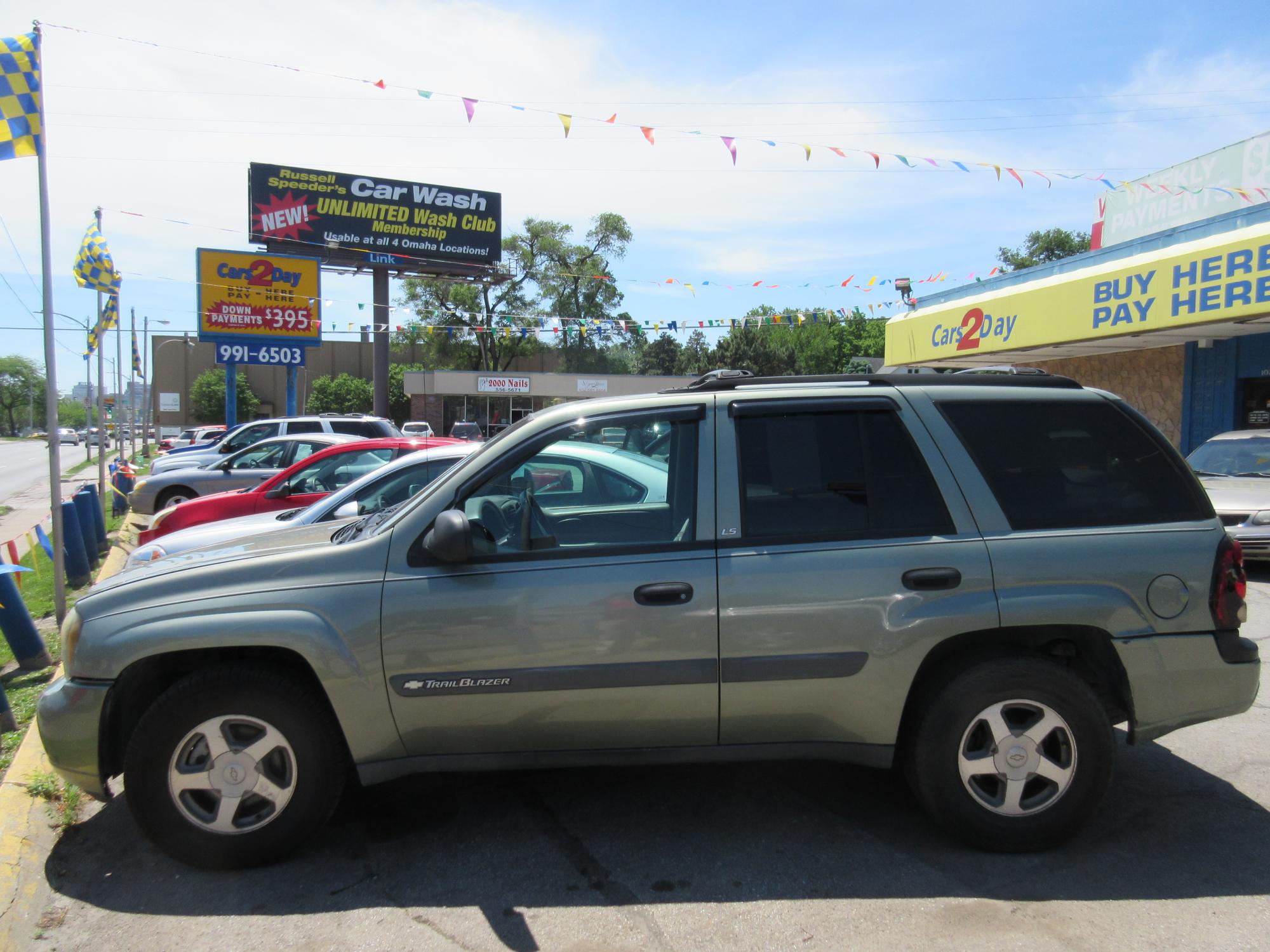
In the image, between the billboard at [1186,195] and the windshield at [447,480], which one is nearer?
the windshield at [447,480]

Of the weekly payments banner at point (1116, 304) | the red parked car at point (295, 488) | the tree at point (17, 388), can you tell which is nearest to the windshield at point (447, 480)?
the red parked car at point (295, 488)

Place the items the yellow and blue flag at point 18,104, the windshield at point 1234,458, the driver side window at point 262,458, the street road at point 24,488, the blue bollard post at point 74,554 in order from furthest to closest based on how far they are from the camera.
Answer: the street road at point 24,488 → the driver side window at point 262,458 → the windshield at point 1234,458 → the blue bollard post at point 74,554 → the yellow and blue flag at point 18,104

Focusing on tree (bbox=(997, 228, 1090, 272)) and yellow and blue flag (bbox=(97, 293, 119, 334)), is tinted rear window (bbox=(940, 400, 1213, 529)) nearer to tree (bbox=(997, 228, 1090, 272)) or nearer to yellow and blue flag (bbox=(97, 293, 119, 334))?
yellow and blue flag (bbox=(97, 293, 119, 334))

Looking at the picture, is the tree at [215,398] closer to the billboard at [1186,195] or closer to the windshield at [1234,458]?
the billboard at [1186,195]

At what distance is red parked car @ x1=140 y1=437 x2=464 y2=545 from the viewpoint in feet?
28.4

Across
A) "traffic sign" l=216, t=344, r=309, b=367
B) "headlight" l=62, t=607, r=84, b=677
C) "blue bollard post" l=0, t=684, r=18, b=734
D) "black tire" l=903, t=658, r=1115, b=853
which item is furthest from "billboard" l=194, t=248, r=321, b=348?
"black tire" l=903, t=658, r=1115, b=853

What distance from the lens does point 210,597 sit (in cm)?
349

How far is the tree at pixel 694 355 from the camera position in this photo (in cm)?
8081

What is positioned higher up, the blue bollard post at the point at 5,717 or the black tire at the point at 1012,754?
the black tire at the point at 1012,754

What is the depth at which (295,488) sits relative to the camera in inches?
343

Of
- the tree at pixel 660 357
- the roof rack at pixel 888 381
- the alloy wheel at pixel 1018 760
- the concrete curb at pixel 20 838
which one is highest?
the tree at pixel 660 357

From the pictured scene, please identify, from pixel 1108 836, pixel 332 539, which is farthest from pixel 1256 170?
pixel 332 539

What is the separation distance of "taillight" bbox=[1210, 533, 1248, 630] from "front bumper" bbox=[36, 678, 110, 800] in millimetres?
4280

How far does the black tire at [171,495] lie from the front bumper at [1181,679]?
12.0 meters
